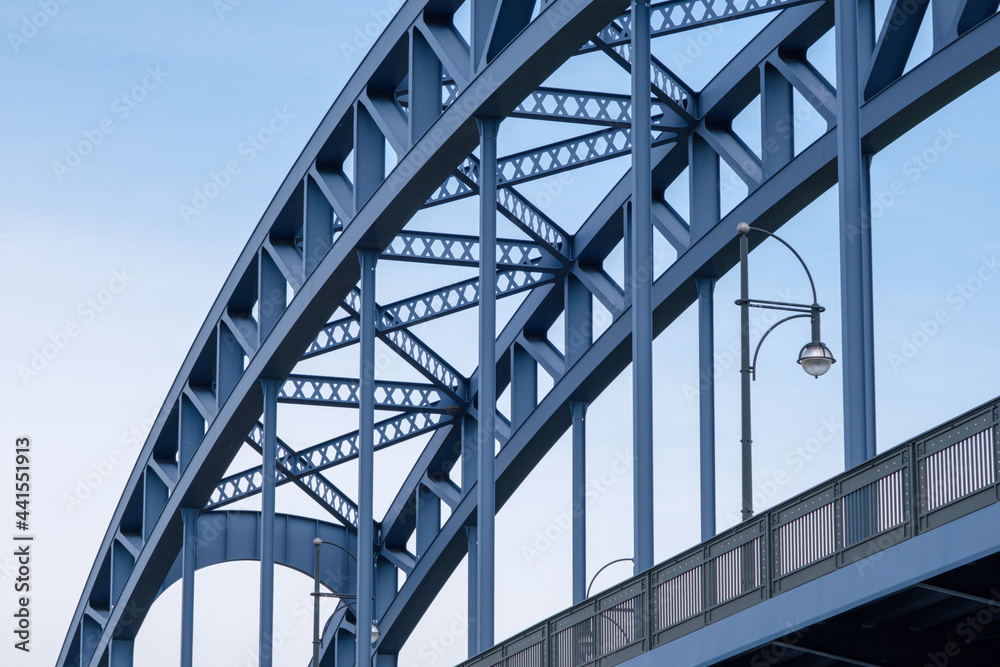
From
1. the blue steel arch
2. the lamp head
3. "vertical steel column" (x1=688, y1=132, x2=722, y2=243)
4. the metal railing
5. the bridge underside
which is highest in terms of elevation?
"vertical steel column" (x1=688, y1=132, x2=722, y2=243)

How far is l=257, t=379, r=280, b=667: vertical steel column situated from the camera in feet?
124

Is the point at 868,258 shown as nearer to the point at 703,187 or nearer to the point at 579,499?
the point at 703,187

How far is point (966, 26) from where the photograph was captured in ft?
82.6

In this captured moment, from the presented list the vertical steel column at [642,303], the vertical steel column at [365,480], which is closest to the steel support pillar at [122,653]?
the vertical steel column at [365,480]

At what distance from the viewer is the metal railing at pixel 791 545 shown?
14.9 metres

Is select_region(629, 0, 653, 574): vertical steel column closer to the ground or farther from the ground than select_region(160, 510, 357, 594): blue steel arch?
closer to the ground

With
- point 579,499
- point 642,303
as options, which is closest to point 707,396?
point 579,499

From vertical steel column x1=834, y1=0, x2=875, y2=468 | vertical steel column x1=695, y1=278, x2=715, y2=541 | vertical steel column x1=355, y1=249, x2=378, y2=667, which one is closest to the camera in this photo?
vertical steel column x1=834, y1=0, x2=875, y2=468

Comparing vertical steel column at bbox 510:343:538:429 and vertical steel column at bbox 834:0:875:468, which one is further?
vertical steel column at bbox 510:343:538:429

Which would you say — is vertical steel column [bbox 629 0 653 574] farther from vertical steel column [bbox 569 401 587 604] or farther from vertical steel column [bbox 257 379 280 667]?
vertical steel column [bbox 257 379 280 667]

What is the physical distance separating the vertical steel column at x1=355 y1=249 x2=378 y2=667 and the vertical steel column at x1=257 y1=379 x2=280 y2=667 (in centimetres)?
638

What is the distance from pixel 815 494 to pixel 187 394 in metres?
28.8

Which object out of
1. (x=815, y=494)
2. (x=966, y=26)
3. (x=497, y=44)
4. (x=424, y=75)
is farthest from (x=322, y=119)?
(x=815, y=494)

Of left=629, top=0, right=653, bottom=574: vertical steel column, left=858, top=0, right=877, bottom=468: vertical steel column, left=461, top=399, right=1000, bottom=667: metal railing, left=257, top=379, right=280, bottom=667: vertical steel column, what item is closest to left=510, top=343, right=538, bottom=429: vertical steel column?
left=257, top=379, right=280, bottom=667: vertical steel column
